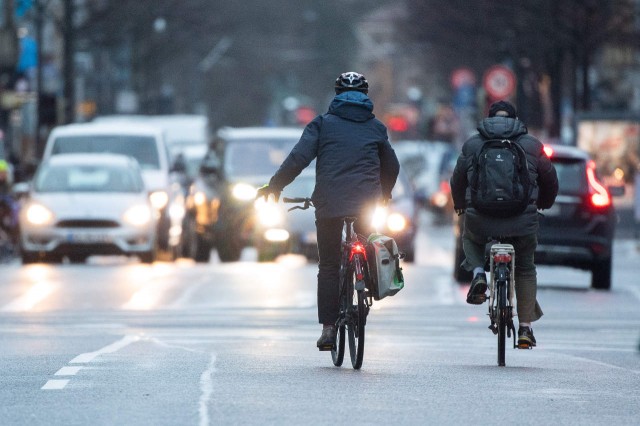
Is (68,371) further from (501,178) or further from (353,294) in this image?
(501,178)

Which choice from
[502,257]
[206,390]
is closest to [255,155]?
[502,257]

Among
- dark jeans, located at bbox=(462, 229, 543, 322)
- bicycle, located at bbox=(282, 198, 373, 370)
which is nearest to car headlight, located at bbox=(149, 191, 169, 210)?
dark jeans, located at bbox=(462, 229, 543, 322)

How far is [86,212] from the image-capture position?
29.5 m

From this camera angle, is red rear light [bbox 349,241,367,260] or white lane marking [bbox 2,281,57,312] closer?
red rear light [bbox 349,241,367,260]

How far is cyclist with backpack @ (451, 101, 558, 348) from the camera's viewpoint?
13930mm

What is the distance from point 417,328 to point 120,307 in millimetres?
3782

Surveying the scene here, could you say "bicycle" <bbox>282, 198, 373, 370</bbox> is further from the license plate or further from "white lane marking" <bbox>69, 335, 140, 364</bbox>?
the license plate

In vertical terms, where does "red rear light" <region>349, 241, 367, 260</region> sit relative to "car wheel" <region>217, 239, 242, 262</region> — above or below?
above

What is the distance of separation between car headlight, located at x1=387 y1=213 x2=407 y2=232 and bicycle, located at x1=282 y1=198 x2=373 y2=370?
55.0 feet

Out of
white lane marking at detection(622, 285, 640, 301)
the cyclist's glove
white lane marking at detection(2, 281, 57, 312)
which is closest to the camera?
the cyclist's glove

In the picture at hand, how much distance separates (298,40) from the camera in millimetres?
190000

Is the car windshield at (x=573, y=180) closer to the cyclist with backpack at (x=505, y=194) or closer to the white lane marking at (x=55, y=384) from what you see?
the cyclist with backpack at (x=505, y=194)

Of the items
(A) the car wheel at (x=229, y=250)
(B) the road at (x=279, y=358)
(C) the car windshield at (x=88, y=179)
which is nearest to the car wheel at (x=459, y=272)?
(B) the road at (x=279, y=358)

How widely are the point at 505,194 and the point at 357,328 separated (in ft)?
4.70
